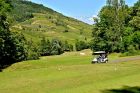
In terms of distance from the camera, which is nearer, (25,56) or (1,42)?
(1,42)

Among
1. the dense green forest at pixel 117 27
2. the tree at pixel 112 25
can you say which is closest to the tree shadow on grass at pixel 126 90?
the dense green forest at pixel 117 27

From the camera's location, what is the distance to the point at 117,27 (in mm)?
115000

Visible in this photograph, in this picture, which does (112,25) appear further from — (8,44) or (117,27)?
(8,44)

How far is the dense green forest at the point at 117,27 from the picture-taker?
359 feet

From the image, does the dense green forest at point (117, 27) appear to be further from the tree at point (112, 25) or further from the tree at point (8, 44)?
the tree at point (8, 44)

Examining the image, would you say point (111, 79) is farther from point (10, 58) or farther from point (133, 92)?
point (10, 58)

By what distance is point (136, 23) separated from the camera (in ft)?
363

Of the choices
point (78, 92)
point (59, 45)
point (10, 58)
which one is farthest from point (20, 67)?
point (59, 45)

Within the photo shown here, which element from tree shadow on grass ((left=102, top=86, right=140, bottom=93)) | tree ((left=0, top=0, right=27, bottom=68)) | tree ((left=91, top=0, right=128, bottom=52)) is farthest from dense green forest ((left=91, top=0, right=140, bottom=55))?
tree shadow on grass ((left=102, top=86, right=140, bottom=93))

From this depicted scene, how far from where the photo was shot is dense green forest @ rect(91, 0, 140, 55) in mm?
109488

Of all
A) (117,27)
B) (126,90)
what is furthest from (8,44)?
(126,90)

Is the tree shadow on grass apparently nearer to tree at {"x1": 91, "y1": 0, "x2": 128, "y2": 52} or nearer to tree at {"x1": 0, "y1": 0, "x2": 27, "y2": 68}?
tree at {"x1": 0, "y1": 0, "x2": 27, "y2": 68}

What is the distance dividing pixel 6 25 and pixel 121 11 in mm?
55943

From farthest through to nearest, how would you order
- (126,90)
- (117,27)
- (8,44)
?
(117,27) → (8,44) → (126,90)
